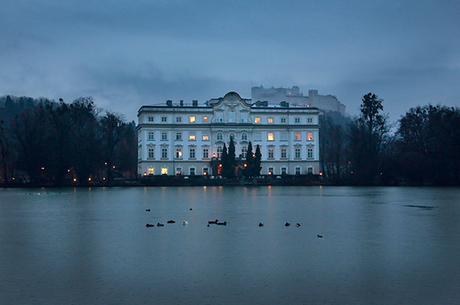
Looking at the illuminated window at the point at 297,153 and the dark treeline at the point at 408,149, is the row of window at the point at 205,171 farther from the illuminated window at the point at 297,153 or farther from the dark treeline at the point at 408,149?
the dark treeline at the point at 408,149

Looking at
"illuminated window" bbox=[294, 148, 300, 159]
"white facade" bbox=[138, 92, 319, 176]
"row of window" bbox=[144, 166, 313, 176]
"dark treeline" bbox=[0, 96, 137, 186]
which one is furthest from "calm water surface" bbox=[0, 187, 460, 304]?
"illuminated window" bbox=[294, 148, 300, 159]

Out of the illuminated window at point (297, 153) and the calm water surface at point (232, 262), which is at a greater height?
the illuminated window at point (297, 153)

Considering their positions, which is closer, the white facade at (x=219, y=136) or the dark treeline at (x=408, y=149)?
the dark treeline at (x=408, y=149)

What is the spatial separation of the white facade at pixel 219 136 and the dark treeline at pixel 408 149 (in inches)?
495

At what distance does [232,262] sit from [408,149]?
63210 mm

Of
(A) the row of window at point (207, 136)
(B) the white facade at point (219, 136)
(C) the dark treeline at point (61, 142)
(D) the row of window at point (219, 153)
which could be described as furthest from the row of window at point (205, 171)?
(C) the dark treeline at point (61, 142)

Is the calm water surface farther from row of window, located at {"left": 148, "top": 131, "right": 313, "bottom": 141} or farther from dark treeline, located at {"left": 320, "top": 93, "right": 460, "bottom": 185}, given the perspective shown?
row of window, located at {"left": 148, "top": 131, "right": 313, "bottom": 141}

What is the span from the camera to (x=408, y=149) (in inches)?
2768

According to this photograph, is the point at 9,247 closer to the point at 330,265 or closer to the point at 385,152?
the point at 330,265

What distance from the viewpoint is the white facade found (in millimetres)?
85500

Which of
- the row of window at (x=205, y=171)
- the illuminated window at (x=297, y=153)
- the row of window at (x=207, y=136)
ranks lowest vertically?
the row of window at (x=205, y=171)

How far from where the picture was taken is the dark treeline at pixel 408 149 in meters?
66.9

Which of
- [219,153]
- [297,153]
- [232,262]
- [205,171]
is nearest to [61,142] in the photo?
[205,171]

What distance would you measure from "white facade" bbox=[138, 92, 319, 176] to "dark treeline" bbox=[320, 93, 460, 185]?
1258 cm
